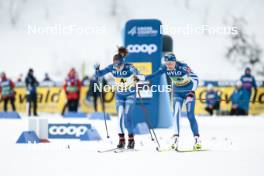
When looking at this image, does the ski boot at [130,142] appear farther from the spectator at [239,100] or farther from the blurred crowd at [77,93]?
the spectator at [239,100]

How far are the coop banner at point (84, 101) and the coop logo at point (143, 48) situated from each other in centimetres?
797

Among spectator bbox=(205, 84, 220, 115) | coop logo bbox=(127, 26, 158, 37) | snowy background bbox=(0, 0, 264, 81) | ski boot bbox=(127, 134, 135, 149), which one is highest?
snowy background bbox=(0, 0, 264, 81)

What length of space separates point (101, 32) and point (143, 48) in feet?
58.6

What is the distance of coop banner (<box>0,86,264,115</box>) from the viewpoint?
72.0ft

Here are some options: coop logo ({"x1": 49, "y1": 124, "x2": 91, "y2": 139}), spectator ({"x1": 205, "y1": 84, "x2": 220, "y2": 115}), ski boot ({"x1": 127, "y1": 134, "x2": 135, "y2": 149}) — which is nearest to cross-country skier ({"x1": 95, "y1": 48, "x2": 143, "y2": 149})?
ski boot ({"x1": 127, "y1": 134, "x2": 135, "y2": 149})

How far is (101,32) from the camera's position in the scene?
31734 mm

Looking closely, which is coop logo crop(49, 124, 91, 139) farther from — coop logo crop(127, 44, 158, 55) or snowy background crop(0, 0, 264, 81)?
snowy background crop(0, 0, 264, 81)

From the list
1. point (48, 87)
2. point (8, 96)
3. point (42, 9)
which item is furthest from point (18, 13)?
point (8, 96)

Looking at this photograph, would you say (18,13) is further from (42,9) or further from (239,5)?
(239,5)

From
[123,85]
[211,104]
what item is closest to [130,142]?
[123,85]

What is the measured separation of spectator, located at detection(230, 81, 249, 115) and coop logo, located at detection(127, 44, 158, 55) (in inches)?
282

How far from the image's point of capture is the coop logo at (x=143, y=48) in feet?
45.9

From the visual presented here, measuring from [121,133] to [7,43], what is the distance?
910 inches

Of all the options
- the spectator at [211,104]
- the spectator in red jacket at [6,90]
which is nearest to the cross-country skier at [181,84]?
the spectator in red jacket at [6,90]
